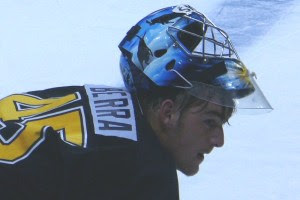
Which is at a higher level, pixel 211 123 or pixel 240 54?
pixel 211 123

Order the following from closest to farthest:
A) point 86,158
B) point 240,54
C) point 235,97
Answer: point 86,158
point 235,97
point 240,54

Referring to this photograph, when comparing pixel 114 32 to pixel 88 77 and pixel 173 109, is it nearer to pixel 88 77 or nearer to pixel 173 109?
pixel 88 77

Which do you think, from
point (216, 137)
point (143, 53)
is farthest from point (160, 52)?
point (216, 137)

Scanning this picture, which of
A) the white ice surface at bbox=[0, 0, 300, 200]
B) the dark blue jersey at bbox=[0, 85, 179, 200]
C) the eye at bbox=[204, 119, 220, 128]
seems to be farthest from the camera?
the white ice surface at bbox=[0, 0, 300, 200]

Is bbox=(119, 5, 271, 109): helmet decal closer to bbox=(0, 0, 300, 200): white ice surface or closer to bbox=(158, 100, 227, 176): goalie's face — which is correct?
bbox=(158, 100, 227, 176): goalie's face

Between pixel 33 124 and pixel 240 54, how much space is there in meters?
1.56

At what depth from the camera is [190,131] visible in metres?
1.24

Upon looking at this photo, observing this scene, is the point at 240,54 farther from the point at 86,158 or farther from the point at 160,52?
the point at 86,158

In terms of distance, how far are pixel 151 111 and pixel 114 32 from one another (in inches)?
65.0

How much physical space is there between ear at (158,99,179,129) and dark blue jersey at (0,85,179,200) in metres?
0.03

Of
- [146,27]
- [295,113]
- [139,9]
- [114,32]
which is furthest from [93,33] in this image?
[146,27]

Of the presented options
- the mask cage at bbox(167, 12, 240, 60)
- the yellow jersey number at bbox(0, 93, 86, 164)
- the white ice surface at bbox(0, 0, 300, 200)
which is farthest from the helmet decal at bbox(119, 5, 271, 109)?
the white ice surface at bbox(0, 0, 300, 200)

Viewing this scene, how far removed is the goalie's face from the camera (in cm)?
Result: 123

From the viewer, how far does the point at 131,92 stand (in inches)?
50.8
